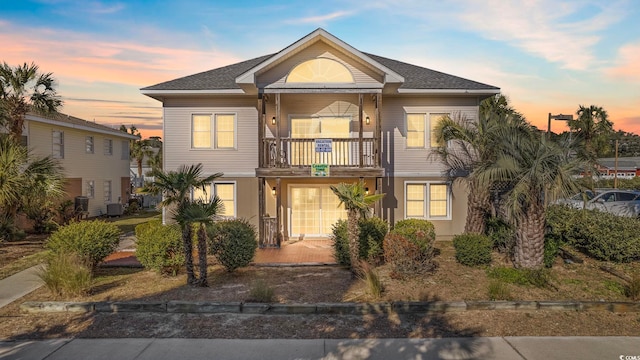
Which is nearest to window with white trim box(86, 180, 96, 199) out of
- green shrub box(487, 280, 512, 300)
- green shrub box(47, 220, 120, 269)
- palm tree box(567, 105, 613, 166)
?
green shrub box(47, 220, 120, 269)

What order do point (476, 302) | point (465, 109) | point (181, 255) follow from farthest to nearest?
point (465, 109)
point (181, 255)
point (476, 302)

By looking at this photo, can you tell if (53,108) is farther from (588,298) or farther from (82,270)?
(588,298)

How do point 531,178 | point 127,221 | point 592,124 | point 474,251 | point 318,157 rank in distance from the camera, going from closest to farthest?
point 531,178, point 474,251, point 318,157, point 127,221, point 592,124

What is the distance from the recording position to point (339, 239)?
10797mm

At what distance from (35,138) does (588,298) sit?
24.9 m

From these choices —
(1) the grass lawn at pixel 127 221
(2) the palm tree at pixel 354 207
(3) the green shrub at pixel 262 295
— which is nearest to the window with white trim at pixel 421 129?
(2) the palm tree at pixel 354 207

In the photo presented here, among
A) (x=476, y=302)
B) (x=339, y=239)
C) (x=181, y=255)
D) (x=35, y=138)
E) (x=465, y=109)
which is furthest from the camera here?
(x=35, y=138)

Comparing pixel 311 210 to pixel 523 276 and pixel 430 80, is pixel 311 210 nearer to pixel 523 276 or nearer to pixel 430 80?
pixel 430 80

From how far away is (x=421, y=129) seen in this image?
15773 mm

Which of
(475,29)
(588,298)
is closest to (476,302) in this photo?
(588,298)

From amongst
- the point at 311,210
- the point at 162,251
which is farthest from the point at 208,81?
the point at 162,251

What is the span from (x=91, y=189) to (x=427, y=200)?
70.1 feet

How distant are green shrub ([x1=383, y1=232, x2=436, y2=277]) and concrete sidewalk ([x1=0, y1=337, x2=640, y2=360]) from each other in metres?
3.23

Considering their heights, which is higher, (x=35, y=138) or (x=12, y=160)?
(x=35, y=138)
